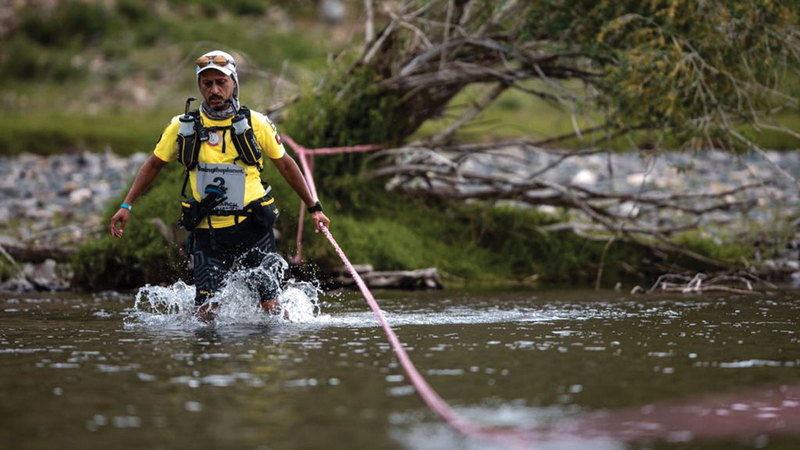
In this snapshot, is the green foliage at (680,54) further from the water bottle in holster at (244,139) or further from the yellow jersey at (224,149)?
the water bottle in holster at (244,139)

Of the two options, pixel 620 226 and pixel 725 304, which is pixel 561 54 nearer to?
pixel 620 226

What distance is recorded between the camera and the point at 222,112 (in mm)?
6969

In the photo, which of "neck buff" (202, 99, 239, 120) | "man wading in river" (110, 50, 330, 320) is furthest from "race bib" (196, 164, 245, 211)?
"neck buff" (202, 99, 239, 120)

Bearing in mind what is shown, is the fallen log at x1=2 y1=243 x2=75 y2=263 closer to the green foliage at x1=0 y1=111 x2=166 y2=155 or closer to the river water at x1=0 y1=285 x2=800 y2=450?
the river water at x1=0 y1=285 x2=800 y2=450

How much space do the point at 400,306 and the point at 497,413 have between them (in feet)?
13.8

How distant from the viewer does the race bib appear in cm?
703

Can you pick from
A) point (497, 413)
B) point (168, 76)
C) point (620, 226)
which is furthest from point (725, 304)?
point (168, 76)

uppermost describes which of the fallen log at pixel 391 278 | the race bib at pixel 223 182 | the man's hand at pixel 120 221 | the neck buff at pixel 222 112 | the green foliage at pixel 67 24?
the green foliage at pixel 67 24

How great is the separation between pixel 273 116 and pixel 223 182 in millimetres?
4635

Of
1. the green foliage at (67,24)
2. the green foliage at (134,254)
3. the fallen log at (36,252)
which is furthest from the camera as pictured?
the green foliage at (67,24)

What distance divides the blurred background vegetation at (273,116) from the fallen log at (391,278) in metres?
0.27

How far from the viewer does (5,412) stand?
444cm

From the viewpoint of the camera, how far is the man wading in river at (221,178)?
274 inches

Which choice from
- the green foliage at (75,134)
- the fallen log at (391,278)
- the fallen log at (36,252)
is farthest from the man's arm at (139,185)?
the green foliage at (75,134)
